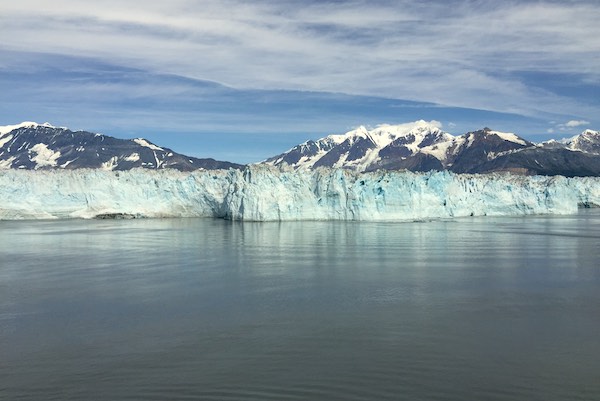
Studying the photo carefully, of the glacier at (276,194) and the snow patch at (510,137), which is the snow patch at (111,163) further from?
the snow patch at (510,137)

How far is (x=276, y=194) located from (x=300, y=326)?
102 feet

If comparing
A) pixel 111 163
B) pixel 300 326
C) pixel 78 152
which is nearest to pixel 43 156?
pixel 78 152

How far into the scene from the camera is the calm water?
8.11 metres

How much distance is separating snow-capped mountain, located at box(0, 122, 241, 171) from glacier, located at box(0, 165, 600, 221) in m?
68.2

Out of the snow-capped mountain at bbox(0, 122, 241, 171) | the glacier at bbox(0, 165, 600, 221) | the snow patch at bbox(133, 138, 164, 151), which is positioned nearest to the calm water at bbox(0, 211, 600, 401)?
the glacier at bbox(0, 165, 600, 221)

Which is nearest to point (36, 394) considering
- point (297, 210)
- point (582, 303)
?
point (582, 303)

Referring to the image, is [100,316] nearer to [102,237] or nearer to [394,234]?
[102,237]

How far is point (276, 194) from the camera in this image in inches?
1652

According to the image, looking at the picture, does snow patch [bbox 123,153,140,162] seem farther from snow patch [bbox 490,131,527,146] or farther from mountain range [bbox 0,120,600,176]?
snow patch [bbox 490,131,527,146]

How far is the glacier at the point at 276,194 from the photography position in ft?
138

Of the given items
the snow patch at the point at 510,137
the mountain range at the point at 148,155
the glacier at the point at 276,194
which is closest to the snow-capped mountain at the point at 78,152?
the mountain range at the point at 148,155

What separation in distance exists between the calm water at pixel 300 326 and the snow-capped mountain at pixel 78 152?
3934 inches

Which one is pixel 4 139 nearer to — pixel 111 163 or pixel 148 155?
pixel 111 163

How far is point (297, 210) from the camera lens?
42.7m
